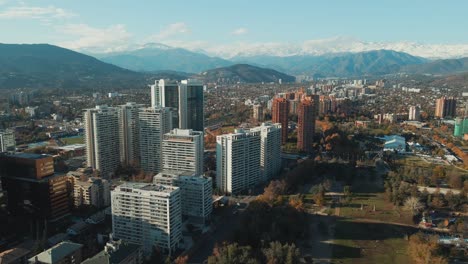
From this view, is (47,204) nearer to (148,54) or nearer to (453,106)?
(453,106)

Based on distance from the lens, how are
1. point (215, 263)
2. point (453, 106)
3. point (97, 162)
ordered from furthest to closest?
1. point (453, 106)
2. point (97, 162)
3. point (215, 263)

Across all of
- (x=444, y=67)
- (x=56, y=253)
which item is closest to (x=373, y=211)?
(x=56, y=253)

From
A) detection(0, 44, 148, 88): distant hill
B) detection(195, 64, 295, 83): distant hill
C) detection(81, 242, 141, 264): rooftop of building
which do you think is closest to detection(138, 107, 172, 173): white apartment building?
detection(81, 242, 141, 264): rooftop of building

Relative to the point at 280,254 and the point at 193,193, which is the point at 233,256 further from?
the point at 193,193

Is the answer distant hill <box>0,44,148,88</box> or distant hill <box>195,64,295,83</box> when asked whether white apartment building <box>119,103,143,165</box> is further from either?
distant hill <box>195,64,295,83</box>

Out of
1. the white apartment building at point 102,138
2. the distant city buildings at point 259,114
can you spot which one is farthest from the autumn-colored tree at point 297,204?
the distant city buildings at point 259,114

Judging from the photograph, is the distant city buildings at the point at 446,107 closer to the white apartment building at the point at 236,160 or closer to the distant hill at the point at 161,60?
the white apartment building at the point at 236,160

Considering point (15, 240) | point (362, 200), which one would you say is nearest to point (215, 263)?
point (15, 240)
